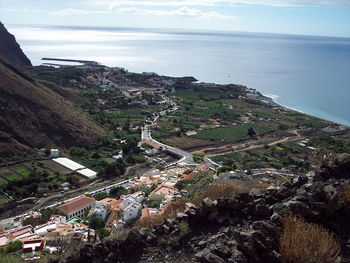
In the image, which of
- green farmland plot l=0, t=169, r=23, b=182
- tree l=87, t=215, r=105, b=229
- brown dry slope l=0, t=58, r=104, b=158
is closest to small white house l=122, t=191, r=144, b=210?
tree l=87, t=215, r=105, b=229

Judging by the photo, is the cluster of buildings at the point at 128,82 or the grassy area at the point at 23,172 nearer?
the grassy area at the point at 23,172

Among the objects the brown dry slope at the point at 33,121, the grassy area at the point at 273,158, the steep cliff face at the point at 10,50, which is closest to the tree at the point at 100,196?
the brown dry slope at the point at 33,121

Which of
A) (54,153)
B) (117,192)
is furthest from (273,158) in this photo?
(54,153)

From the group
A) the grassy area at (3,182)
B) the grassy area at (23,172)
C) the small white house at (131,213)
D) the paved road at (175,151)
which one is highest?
the small white house at (131,213)

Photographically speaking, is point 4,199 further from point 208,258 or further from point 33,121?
point 208,258

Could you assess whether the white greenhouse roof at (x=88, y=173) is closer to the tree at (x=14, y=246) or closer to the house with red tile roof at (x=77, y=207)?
the house with red tile roof at (x=77, y=207)

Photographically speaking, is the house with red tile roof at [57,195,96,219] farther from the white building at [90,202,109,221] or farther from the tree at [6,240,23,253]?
the tree at [6,240,23,253]

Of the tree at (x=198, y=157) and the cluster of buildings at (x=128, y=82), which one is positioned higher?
the cluster of buildings at (x=128, y=82)
